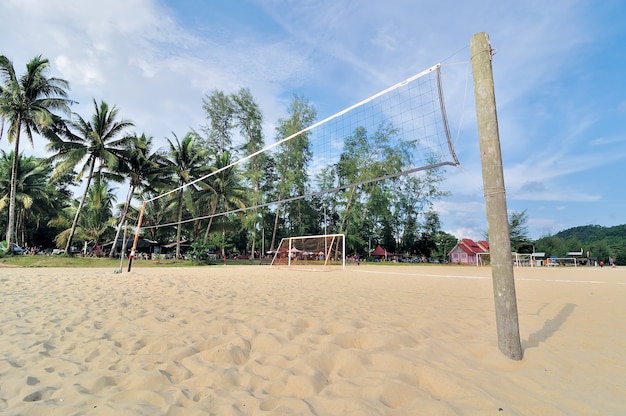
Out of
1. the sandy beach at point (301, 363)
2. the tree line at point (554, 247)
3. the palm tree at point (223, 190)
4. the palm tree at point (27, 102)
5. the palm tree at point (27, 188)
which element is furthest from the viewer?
the tree line at point (554, 247)

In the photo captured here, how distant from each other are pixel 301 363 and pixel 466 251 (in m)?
41.3

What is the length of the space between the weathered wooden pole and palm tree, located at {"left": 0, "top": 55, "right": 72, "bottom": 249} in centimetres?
1704

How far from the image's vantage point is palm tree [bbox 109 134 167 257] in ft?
55.9

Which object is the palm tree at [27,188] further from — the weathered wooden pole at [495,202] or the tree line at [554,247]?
the tree line at [554,247]

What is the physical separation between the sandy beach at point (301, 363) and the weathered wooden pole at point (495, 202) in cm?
19

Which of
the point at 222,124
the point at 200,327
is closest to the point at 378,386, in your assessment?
the point at 200,327

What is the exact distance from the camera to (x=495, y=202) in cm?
219

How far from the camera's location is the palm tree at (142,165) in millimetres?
17047

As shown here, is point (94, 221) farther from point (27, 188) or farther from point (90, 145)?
point (90, 145)

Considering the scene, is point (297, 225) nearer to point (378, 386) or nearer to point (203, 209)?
point (203, 209)

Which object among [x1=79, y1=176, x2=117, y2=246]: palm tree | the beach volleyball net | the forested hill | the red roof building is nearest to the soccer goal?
the beach volleyball net

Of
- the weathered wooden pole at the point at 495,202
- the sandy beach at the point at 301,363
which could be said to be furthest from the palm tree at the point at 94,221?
the weathered wooden pole at the point at 495,202

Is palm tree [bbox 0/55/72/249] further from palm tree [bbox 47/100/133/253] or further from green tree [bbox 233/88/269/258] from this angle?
green tree [bbox 233/88/269/258]

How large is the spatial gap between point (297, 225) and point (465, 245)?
22186 mm
